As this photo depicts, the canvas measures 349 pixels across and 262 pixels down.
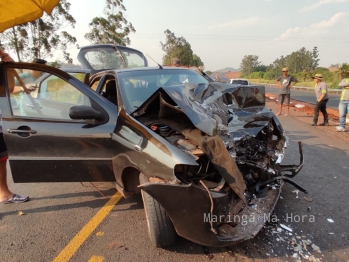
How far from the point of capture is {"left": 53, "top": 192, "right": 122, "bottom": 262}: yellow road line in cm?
230

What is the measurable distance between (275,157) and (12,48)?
21.1 metres

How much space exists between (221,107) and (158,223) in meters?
1.51

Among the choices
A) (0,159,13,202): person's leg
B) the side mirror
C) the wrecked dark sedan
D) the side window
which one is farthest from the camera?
(0,159,13,202): person's leg

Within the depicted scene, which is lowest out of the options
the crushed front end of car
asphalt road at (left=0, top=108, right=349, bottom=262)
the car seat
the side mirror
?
asphalt road at (left=0, top=108, right=349, bottom=262)

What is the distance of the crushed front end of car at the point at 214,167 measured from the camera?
6.26 ft

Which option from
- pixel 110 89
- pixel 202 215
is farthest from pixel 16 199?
pixel 202 215

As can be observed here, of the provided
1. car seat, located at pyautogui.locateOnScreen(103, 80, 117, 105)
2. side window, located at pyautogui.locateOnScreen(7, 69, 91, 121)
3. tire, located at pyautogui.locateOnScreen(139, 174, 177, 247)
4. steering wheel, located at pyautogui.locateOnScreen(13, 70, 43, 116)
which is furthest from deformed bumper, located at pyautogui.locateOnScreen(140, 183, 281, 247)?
car seat, located at pyautogui.locateOnScreen(103, 80, 117, 105)

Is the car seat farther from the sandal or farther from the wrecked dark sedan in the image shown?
the sandal

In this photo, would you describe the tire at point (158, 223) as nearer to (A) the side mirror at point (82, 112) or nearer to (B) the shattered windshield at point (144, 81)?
(A) the side mirror at point (82, 112)

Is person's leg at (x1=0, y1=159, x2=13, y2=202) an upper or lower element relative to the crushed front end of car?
lower

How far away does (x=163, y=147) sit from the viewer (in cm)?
210

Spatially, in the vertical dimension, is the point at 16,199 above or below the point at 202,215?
below

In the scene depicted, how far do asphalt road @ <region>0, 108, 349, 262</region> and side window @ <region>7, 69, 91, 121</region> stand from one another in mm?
1202

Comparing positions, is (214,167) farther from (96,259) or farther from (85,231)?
(85,231)
